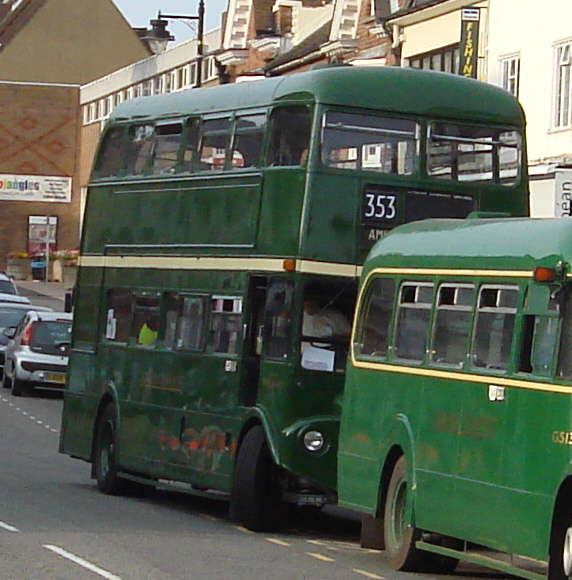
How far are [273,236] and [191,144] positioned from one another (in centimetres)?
256

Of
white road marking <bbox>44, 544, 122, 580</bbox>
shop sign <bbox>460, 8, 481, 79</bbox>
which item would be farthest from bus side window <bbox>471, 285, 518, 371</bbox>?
shop sign <bbox>460, 8, 481, 79</bbox>

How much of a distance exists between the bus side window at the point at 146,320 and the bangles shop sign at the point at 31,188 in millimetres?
79803

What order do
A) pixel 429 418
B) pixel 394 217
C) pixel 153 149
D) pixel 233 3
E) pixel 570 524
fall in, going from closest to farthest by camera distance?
1. pixel 570 524
2. pixel 429 418
3. pixel 394 217
4. pixel 153 149
5. pixel 233 3

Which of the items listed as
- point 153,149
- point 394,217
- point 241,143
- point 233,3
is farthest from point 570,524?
point 233,3

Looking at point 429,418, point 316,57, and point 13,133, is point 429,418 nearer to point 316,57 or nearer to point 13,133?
point 316,57

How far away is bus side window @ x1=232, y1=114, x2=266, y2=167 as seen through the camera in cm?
1739

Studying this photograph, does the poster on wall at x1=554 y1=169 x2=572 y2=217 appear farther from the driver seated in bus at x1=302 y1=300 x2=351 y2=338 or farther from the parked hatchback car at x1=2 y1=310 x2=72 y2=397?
the parked hatchback car at x1=2 y1=310 x2=72 y2=397

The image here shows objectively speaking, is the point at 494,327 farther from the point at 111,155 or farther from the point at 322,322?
the point at 111,155

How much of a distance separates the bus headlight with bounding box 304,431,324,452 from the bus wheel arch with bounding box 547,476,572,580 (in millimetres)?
4618

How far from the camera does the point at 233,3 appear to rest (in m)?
57.9

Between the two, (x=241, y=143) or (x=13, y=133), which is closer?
(x=241, y=143)

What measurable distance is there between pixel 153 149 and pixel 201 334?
2.60 meters

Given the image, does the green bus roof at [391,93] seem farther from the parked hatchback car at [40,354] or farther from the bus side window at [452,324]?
the parked hatchback car at [40,354]

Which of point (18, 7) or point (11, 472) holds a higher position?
point (18, 7)
